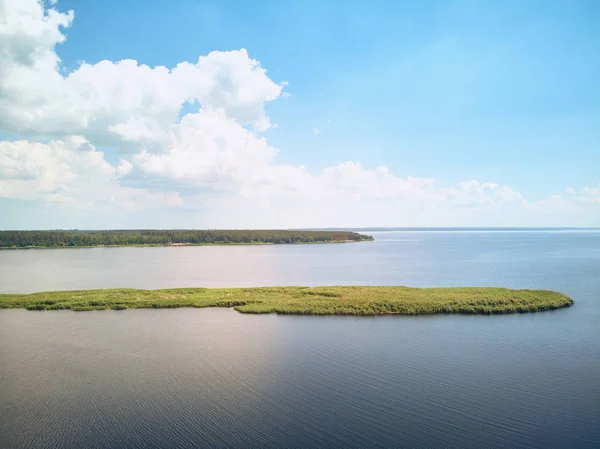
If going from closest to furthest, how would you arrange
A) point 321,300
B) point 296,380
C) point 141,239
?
point 296,380
point 321,300
point 141,239

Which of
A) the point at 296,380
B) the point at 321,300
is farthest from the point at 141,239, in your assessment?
the point at 296,380

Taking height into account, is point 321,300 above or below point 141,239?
below

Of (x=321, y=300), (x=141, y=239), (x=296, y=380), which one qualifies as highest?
(x=141, y=239)

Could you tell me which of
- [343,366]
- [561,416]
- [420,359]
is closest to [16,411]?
[343,366]

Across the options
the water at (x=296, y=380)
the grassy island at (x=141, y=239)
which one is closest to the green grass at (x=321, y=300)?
the water at (x=296, y=380)

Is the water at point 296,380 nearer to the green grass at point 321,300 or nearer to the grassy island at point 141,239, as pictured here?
the green grass at point 321,300

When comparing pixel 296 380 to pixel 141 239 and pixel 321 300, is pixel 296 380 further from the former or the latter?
pixel 141 239

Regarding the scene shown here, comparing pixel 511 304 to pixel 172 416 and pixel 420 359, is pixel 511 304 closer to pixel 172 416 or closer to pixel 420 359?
pixel 420 359
